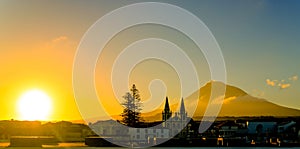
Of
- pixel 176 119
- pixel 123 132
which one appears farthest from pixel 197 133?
pixel 123 132

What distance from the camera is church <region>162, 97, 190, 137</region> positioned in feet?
167

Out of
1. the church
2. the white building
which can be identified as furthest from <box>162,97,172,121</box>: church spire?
the white building

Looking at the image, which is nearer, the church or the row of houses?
the row of houses

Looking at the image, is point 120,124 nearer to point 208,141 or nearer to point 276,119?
point 208,141

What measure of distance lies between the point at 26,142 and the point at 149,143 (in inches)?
384

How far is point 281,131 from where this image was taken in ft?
166

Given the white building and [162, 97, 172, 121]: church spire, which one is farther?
[162, 97, 172, 121]: church spire

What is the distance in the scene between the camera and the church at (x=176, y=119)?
50750mm

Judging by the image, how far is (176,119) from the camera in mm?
52281

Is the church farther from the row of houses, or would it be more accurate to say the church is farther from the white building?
the white building

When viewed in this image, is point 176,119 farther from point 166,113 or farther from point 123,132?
point 123,132

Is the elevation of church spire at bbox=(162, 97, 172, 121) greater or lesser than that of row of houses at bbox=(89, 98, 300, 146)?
greater

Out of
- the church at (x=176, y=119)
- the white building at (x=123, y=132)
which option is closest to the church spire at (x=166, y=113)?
the church at (x=176, y=119)

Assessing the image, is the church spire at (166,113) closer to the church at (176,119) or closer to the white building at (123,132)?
the church at (176,119)
